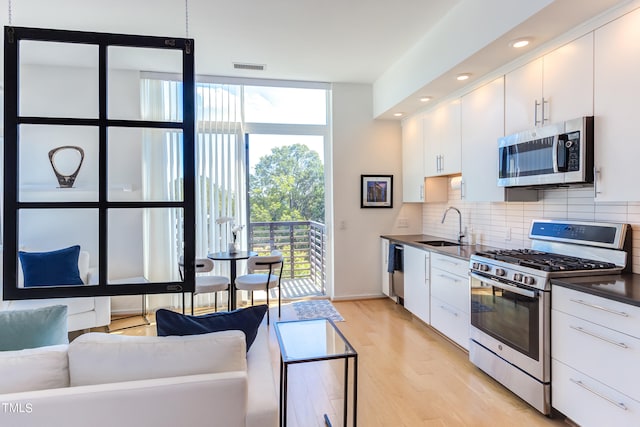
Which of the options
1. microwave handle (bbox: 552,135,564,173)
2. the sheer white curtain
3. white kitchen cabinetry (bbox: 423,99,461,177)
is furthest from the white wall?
microwave handle (bbox: 552,135,564,173)

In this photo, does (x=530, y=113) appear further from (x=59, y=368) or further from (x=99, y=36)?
(x=59, y=368)

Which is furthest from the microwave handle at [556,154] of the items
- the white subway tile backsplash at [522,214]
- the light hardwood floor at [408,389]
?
the light hardwood floor at [408,389]

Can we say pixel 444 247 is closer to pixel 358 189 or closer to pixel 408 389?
pixel 408 389

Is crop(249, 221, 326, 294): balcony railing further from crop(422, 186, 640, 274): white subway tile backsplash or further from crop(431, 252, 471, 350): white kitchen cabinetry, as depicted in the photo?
crop(431, 252, 471, 350): white kitchen cabinetry

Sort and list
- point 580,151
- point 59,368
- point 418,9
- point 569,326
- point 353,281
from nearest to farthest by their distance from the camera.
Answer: point 59,368 → point 569,326 → point 580,151 → point 418,9 → point 353,281

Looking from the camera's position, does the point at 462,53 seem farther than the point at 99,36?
Yes

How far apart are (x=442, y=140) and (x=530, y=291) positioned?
2.06 meters

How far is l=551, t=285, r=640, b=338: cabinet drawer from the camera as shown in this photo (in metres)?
1.67

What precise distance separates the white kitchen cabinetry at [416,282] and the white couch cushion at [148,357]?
2703mm

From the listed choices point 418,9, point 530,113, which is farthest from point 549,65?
point 418,9

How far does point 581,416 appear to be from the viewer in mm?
1947

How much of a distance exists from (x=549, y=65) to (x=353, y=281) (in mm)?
3277

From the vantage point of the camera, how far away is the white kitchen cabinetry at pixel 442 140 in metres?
3.57

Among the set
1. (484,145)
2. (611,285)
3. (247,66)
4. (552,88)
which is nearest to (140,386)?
(611,285)
